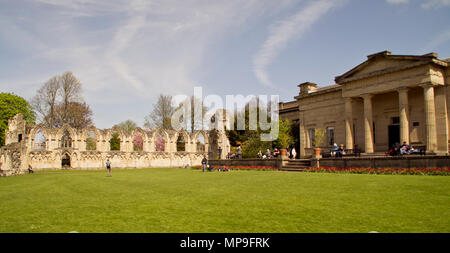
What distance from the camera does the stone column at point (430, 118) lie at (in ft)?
83.8

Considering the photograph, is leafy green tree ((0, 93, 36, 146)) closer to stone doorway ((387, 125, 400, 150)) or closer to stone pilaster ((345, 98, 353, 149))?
stone pilaster ((345, 98, 353, 149))

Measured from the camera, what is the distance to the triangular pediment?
87.8ft

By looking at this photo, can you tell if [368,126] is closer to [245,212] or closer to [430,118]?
[430,118]

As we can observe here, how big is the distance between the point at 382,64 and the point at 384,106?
495 cm

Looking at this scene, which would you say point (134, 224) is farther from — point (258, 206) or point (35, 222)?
Answer: point (258, 206)

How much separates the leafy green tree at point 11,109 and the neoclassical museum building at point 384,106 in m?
41.5

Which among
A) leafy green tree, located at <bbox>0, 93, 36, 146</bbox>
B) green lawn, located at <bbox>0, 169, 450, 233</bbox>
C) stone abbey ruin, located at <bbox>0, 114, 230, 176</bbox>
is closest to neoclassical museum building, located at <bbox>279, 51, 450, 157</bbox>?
stone abbey ruin, located at <bbox>0, 114, 230, 176</bbox>

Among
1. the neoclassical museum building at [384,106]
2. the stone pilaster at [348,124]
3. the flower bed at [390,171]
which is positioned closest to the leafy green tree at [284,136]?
the neoclassical museum building at [384,106]

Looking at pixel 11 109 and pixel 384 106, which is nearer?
pixel 384 106

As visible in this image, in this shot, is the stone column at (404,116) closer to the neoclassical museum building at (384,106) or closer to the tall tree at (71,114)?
the neoclassical museum building at (384,106)

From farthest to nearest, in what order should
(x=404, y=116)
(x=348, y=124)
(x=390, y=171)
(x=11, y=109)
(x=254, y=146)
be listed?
(x=11, y=109)
(x=254, y=146)
(x=348, y=124)
(x=404, y=116)
(x=390, y=171)

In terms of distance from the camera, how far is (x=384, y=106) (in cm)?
3241

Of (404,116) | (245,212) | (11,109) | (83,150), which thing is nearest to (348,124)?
(404,116)
